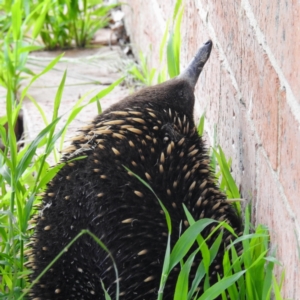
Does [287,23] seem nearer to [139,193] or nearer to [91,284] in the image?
[139,193]

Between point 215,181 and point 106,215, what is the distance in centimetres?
52

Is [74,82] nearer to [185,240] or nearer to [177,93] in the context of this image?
[177,93]

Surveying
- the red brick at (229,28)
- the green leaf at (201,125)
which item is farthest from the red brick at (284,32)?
the green leaf at (201,125)

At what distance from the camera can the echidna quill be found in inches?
72.6

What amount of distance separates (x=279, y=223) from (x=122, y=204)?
0.42 m

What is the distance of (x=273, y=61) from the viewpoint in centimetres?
193

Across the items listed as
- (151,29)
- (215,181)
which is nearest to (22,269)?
(215,181)

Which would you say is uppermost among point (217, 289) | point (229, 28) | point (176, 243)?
point (229, 28)

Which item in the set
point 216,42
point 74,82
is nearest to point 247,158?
point 216,42

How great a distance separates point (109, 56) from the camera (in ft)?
13.8

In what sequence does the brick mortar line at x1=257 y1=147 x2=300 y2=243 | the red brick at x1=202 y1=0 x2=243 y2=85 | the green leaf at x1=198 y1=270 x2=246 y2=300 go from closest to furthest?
the green leaf at x1=198 y1=270 x2=246 y2=300, the brick mortar line at x1=257 y1=147 x2=300 y2=243, the red brick at x1=202 y1=0 x2=243 y2=85

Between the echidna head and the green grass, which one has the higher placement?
the echidna head

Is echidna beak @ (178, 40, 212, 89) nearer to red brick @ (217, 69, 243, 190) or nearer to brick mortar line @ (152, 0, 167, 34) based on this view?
red brick @ (217, 69, 243, 190)

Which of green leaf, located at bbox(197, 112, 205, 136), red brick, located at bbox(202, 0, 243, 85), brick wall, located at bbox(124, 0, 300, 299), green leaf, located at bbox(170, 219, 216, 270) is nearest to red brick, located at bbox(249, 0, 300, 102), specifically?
brick wall, located at bbox(124, 0, 300, 299)
